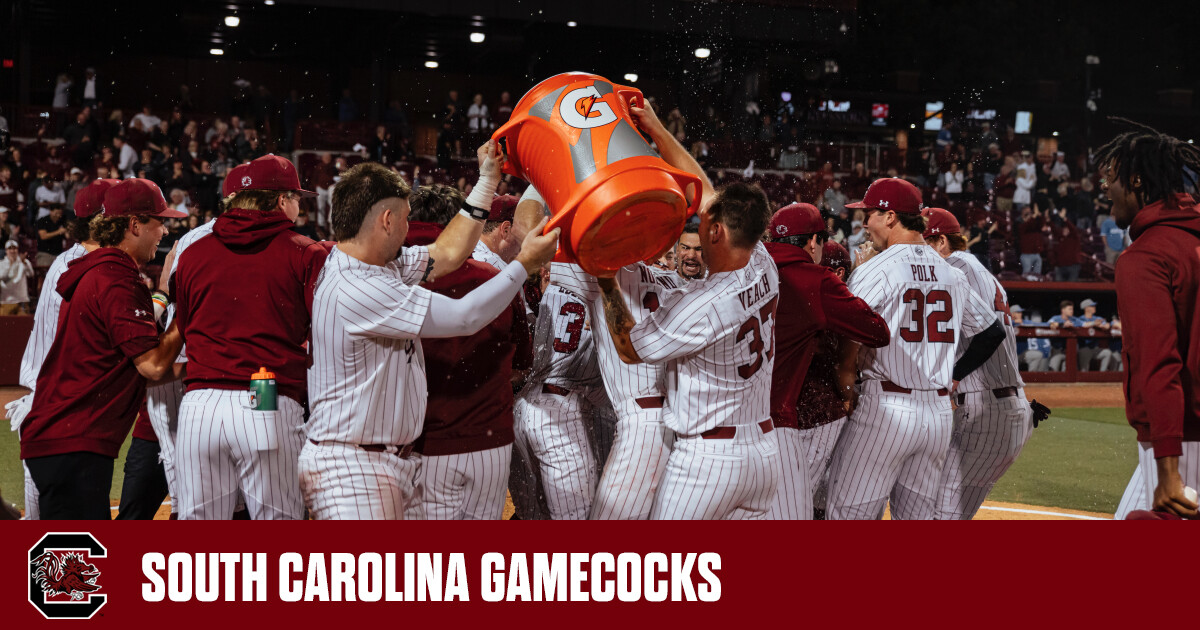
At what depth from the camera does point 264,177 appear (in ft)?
13.1

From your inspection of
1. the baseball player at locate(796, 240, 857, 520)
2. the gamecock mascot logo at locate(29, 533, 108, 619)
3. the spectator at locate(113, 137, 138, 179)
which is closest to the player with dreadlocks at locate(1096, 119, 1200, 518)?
the baseball player at locate(796, 240, 857, 520)

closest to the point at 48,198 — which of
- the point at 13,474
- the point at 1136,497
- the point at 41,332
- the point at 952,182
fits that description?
the point at 13,474

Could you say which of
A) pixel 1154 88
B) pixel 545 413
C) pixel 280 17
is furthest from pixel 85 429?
pixel 1154 88

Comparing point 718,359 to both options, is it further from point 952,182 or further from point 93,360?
point 952,182

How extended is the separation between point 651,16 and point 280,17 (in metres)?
8.32

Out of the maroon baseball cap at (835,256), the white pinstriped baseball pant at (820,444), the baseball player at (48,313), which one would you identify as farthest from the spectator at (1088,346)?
the baseball player at (48,313)

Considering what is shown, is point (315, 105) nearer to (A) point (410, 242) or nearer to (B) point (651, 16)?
(B) point (651, 16)

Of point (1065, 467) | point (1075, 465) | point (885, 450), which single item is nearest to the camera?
point (885, 450)

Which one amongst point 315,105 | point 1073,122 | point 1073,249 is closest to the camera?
point 1073,249

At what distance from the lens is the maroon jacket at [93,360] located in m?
3.70

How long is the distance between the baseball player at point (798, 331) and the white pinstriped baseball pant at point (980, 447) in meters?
1.24

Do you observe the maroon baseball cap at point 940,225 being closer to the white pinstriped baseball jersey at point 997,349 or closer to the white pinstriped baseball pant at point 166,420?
the white pinstriped baseball jersey at point 997,349

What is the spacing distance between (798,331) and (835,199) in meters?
14.4

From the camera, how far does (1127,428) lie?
37.6 ft
